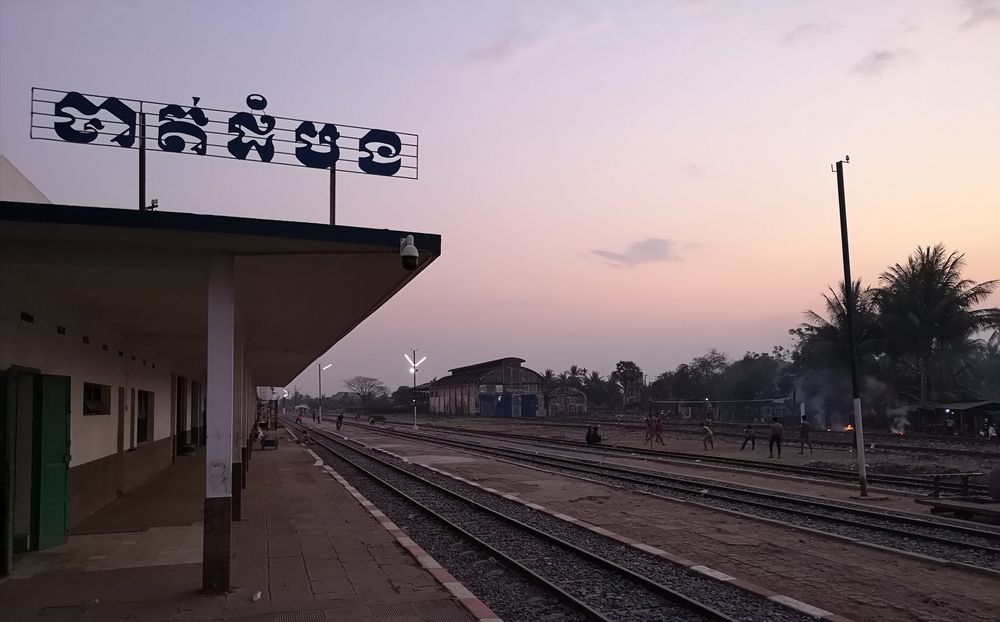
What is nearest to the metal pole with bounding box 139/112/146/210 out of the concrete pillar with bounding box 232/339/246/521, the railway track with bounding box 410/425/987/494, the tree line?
the concrete pillar with bounding box 232/339/246/521

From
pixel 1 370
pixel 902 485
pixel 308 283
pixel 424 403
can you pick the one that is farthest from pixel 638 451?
pixel 424 403

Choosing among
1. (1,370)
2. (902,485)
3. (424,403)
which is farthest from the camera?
(424,403)

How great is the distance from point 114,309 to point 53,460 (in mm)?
2839

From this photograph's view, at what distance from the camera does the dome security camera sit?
8016 mm

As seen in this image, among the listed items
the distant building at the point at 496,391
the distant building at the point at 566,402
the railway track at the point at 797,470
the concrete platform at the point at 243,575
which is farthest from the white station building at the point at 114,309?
the distant building at the point at 566,402

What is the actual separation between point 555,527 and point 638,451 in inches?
719

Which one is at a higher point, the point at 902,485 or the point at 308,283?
the point at 308,283

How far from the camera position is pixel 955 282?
157 ft

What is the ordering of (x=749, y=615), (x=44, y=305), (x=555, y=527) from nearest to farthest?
1. (x=749, y=615)
2. (x=44, y=305)
3. (x=555, y=527)

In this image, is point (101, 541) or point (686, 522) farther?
point (686, 522)

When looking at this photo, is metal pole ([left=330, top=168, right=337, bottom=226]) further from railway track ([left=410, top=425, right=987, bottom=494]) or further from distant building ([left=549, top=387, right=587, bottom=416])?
distant building ([left=549, top=387, right=587, bottom=416])

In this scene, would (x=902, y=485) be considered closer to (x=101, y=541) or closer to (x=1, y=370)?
(x=101, y=541)

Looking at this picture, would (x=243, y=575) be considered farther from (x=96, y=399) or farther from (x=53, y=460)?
(x=96, y=399)

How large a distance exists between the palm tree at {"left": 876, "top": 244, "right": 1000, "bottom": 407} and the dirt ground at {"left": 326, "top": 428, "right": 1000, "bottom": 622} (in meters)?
35.6
